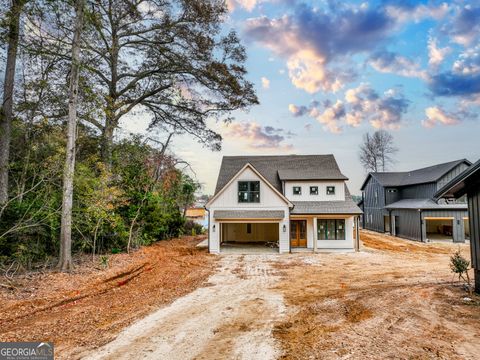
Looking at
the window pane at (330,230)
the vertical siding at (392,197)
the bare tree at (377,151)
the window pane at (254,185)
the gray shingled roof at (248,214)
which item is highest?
the bare tree at (377,151)

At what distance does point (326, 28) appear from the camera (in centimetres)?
1389

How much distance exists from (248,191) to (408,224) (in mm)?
15682

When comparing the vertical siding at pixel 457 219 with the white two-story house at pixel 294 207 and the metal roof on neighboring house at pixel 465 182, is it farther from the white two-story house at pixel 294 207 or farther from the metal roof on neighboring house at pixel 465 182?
the metal roof on neighboring house at pixel 465 182

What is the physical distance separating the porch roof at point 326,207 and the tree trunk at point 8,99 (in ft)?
45.7

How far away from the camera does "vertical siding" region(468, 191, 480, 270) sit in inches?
259

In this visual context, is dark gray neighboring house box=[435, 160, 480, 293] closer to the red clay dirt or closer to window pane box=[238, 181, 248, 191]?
the red clay dirt

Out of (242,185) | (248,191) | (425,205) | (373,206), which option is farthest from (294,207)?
(373,206)

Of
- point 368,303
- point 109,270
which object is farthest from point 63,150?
point 368,303

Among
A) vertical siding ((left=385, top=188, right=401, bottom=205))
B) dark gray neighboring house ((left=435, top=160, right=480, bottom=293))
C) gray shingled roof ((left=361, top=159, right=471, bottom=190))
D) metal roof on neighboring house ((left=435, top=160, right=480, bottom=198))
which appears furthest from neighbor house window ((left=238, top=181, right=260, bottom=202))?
vertical siding ((left=385, top=188, right=401, bottom=205))

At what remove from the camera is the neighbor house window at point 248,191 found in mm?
17078

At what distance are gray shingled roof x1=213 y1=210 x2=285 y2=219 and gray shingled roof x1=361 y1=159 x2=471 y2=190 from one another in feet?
47.2

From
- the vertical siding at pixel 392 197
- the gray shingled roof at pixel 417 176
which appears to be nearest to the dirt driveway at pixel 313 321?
the gray shingled roof at pixel 417 176

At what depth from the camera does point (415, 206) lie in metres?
21.6

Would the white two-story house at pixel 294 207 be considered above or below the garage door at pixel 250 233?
above
